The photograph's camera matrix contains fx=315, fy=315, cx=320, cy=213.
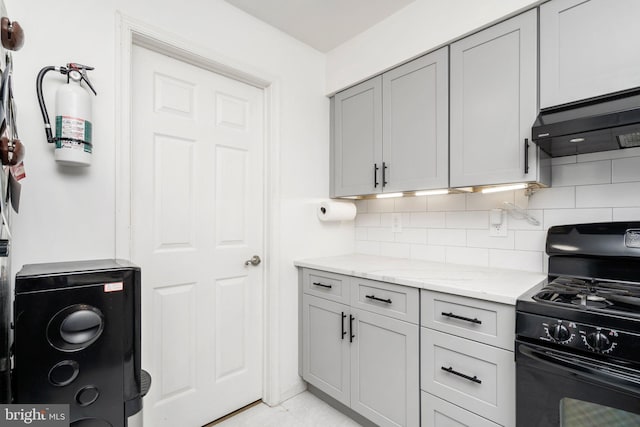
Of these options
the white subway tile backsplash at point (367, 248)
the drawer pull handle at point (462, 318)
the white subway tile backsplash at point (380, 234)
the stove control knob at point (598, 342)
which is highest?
the white subway tile backsplash at point (380, 234)

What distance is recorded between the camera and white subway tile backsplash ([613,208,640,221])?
1.48m

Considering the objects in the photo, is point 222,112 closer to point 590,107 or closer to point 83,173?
point 83,173

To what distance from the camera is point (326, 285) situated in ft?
6.73

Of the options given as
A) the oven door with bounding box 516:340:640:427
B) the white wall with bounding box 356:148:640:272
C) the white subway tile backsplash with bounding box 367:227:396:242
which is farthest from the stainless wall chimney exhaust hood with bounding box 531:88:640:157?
the white subway tile backsplash with bounding box 367:227:396:242

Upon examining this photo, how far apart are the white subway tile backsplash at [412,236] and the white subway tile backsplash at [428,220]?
0.04 meters

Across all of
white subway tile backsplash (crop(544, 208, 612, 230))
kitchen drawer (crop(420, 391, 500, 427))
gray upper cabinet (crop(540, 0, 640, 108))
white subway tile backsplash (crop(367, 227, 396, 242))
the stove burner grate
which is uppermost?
gray upper cabinet (crop(540, 0, 640, 108))

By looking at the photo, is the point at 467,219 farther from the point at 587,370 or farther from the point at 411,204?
the point at 587,370

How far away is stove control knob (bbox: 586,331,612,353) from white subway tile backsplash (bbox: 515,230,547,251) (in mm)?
792

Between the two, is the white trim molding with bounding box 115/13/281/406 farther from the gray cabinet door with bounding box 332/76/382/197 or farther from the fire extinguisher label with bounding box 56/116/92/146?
the gray cabinet door with bounding box 332/76/382/197

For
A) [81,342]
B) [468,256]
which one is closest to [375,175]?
[468,256]

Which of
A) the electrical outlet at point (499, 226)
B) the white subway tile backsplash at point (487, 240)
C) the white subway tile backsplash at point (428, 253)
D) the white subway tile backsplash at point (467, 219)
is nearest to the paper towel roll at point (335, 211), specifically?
the white subway tile backsplash at point (428, 253)

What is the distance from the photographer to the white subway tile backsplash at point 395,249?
7.75 ft

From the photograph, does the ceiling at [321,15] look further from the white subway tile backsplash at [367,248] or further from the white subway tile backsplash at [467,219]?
the white subway tile backsplash at [367,248]

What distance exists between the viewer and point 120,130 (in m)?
1.50
